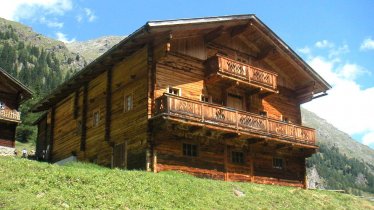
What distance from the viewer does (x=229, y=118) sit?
1112 inches

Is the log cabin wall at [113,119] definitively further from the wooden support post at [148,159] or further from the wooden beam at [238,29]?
the wooden beam at [238,29]

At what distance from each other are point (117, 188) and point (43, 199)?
370cm

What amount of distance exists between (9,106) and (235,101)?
90.5ft

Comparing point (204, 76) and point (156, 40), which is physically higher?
point (156, 40)

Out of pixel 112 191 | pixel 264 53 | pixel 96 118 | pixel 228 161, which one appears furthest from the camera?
pixel 264 53

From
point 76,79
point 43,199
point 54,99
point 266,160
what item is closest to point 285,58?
point 266,160

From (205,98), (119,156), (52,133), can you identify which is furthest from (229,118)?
(52,133)

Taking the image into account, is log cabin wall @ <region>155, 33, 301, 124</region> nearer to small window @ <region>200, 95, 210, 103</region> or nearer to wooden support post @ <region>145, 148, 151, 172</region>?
small window @ <region>200, 95, 210, 103</region>

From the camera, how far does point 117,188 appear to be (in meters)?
19.3

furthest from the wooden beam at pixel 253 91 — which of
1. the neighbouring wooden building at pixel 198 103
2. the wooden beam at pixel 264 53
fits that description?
the wooden beam at pixel 264 53

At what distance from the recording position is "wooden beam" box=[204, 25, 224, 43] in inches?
1212

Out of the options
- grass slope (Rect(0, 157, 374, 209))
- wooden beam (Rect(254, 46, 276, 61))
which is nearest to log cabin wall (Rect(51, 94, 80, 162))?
grass slope (Rect(0, 157, 374, 209))

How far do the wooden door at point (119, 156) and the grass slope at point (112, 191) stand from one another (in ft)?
14.3

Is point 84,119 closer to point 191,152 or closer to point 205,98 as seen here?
point 205,98
